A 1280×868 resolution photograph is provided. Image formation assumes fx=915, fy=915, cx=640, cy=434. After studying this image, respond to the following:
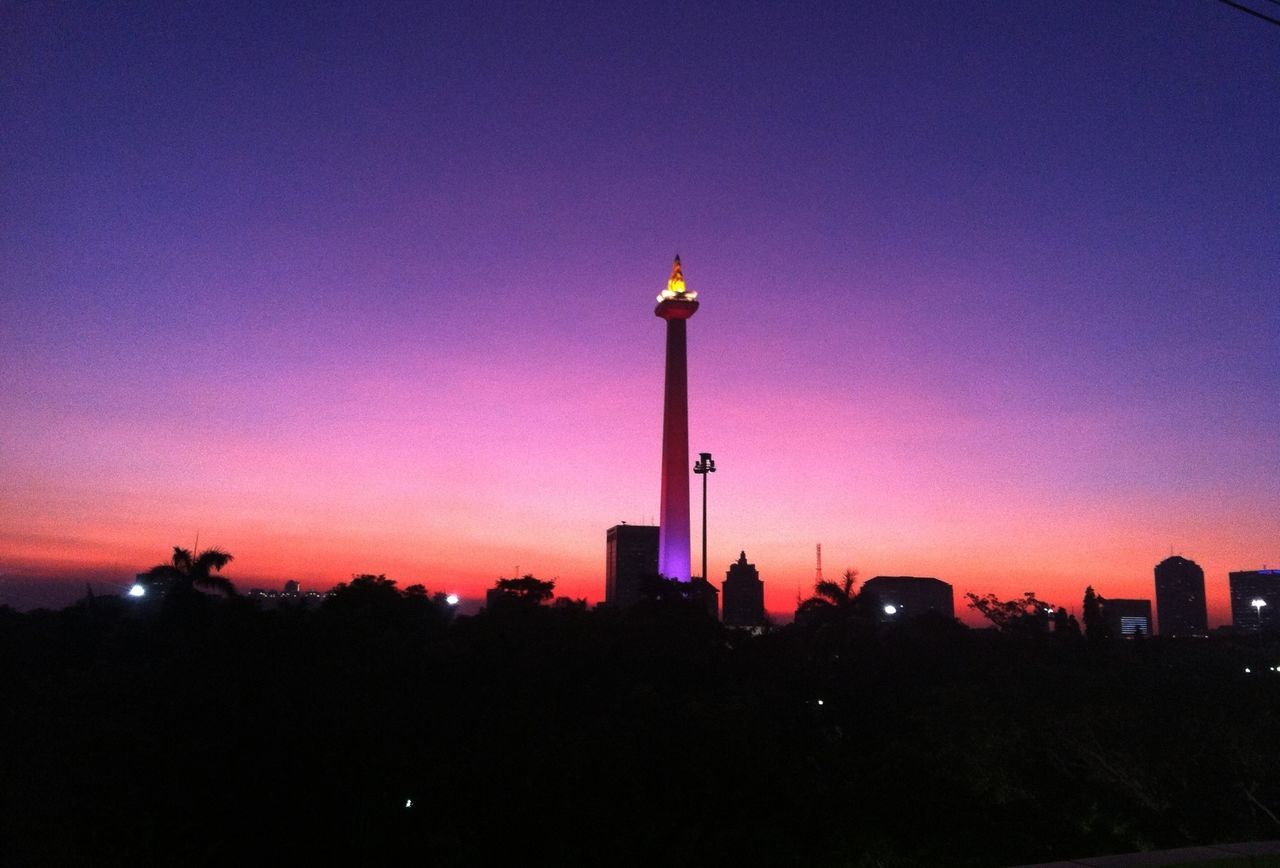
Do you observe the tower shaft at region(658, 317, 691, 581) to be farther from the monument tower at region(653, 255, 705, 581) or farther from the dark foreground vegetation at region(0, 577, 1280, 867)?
the dark foreground vegetation at region(0, 577, 1280, 867)

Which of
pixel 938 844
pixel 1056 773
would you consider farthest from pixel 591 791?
pixel 1056 773

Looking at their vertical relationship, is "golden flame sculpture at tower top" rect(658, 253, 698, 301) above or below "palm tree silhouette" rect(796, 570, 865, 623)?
above

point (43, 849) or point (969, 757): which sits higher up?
point (969, 757)

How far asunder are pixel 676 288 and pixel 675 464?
63.8ft

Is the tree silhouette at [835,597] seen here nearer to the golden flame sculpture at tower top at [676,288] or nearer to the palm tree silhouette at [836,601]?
the palm tree silhouette at [836,601]

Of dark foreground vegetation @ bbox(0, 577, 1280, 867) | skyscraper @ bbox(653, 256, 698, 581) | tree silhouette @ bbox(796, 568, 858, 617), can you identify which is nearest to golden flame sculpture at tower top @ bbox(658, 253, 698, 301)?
skyscraper @ bbox(653, 256, 698, 581)

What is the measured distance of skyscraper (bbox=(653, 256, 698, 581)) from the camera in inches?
3275

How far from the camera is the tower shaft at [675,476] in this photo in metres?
83.2

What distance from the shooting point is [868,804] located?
24.6m

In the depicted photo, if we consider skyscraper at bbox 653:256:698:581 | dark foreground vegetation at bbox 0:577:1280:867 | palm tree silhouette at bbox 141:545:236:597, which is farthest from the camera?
skyscraper at bbox 653:256:698:581

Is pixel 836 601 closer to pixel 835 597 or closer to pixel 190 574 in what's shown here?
pixel 835 597

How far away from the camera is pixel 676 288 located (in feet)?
305

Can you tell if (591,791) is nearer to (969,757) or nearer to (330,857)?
(330,857)

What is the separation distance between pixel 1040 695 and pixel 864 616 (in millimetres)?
35210
